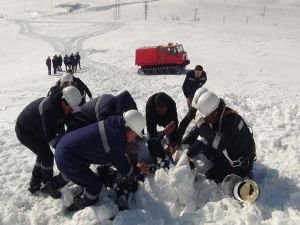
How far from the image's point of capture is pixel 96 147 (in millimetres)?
4441

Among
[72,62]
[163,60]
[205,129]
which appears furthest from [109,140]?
[72,62]

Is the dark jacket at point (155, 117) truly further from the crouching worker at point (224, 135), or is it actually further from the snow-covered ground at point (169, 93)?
the snow-covered ground at point (169, 93)

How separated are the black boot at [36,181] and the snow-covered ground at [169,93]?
109mm

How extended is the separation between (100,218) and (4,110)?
8.58m

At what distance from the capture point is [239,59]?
2705cm

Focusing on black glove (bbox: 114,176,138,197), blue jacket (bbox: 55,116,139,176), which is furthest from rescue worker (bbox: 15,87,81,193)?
black glove (bbox: 114,176,138,197)

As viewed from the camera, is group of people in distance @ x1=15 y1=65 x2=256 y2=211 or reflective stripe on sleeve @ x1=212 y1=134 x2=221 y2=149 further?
reflective stripe on sleeve @ x1=212 y1=134 x2=221 y2=149

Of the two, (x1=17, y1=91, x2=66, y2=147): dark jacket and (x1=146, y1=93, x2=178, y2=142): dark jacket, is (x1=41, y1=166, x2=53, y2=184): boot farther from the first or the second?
(x1=146, y1=93, x2=178, y2=142): dark jacket

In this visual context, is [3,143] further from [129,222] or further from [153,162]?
[129,222]

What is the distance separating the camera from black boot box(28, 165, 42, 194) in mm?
5555

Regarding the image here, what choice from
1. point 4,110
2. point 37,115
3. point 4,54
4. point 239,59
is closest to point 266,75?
point 239,59

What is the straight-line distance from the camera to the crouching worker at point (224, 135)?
502 centimetres

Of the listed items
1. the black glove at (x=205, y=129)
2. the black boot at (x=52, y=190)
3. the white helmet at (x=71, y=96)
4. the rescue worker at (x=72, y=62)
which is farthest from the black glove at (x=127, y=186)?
the rescue worker at (x=72, y=62)

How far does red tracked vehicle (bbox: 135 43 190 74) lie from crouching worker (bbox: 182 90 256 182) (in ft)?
54.0
